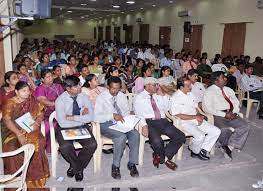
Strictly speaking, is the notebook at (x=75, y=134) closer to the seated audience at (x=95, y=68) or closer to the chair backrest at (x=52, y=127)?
the chair backrest at (x=52, y=127)

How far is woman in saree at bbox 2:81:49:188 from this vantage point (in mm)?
2977

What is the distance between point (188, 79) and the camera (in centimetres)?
417

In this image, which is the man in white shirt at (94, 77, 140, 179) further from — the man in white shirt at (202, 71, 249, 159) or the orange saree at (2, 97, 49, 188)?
the man in white shirt at (202, 71, 249, 159)

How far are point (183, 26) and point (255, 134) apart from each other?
27.6ft

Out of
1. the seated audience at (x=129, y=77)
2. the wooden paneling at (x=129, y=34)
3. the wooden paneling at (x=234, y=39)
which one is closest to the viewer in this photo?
the seated audience at (x=129, y=77)

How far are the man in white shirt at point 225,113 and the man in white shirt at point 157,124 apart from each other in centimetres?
67

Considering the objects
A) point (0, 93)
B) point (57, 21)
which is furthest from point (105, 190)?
point (57, 21)

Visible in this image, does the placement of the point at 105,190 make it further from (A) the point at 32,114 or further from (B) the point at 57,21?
(B) the point at 57,21

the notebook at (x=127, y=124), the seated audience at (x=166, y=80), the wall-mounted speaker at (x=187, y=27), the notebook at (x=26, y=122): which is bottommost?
the notebook at (x=127, y=124)

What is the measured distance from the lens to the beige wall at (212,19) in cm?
852

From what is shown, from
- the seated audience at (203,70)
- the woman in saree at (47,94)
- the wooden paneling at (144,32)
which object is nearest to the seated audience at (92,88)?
the woman in saree at (47,94)

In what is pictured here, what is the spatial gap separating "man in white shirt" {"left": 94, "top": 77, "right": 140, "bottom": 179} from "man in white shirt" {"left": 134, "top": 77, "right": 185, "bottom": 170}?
7.2 inches

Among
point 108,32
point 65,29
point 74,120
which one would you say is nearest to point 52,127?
point 74,120

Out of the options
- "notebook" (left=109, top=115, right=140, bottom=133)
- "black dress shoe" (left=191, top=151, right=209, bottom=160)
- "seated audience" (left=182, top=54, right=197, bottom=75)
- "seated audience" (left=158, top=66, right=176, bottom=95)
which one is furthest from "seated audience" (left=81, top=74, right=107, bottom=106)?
"seated audience" (left=182, top=54, right=197, bottom=75)
